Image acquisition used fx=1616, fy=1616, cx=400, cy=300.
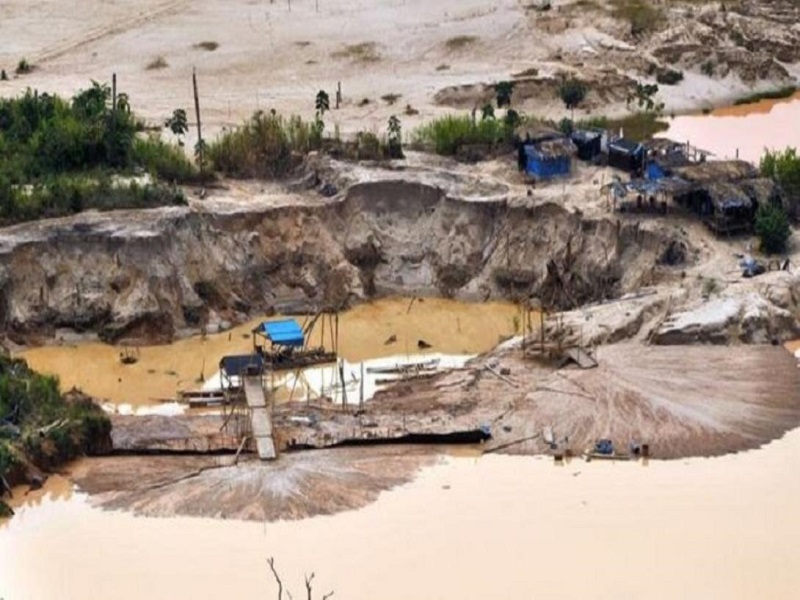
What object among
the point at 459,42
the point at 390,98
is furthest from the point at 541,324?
the point at 459,42

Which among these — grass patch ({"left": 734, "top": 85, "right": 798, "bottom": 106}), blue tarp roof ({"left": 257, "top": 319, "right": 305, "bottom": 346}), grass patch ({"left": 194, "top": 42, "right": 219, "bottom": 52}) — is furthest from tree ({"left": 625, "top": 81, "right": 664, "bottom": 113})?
blue tarp roof ({"left": 257, "top": 319, "right": 305, "bottom": 346})

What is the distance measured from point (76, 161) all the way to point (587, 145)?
12623mm

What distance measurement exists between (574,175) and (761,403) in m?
10.4

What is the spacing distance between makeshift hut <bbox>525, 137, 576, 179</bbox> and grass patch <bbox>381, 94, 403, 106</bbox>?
9864 millimetres

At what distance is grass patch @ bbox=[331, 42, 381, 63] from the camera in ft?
175

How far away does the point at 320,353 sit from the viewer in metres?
34.3

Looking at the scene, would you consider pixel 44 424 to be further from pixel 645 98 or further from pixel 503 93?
pixel 645 98

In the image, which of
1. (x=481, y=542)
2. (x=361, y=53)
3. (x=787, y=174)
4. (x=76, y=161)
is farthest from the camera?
(x=361, y=53)

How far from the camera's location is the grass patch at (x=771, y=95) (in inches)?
2066

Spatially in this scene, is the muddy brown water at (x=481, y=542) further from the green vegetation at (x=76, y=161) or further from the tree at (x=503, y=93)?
the tree at (x=503, y=93)

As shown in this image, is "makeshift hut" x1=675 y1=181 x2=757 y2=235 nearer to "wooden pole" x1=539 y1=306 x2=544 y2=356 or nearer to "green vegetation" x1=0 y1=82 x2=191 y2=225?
"wooden pole" x1=539 y1=306 x2=544 y2=356

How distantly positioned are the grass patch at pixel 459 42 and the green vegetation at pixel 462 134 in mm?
13141

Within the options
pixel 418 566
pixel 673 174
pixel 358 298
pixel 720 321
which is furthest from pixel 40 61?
pixel 418 566

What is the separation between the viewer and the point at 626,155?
39844 millimetres
